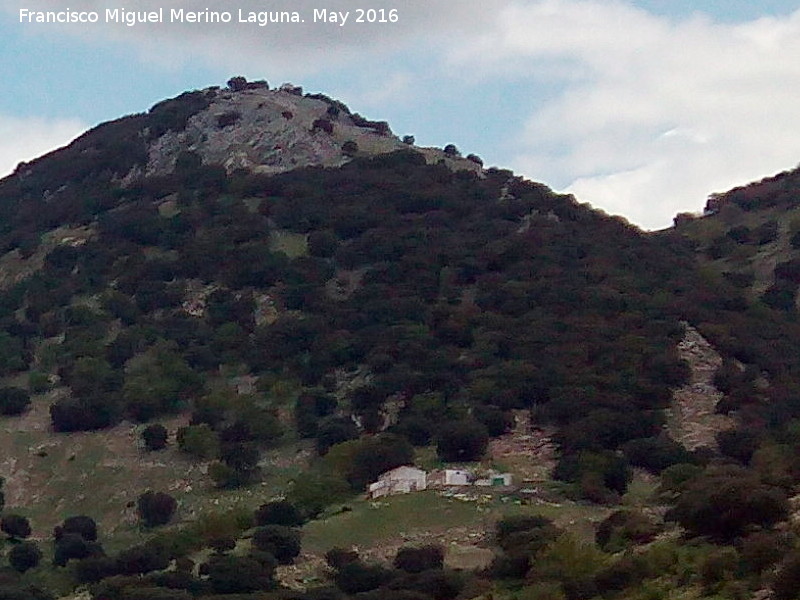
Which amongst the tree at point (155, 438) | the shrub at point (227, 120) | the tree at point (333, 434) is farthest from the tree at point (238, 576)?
the shrub at point (227, 120)

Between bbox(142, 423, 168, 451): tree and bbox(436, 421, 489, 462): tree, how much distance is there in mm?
11306

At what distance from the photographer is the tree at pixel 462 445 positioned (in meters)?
46.2

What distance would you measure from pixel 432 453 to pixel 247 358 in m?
14.3

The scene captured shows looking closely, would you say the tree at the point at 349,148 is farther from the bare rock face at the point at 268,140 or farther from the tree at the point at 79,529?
the tree at the point at 79,529

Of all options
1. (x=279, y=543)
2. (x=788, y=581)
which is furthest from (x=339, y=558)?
(x=788, y=581)

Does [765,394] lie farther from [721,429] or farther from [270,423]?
[270,423]

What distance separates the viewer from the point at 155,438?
172 feet

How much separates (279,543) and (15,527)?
42.1 feet

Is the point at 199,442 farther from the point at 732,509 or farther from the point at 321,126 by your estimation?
the point at 321,126

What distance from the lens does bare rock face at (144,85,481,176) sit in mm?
81938

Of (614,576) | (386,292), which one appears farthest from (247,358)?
(614,576)

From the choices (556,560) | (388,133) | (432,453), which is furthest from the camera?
(388,133)

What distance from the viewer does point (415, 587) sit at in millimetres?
32500

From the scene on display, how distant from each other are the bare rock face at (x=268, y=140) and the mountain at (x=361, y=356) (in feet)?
0.78
